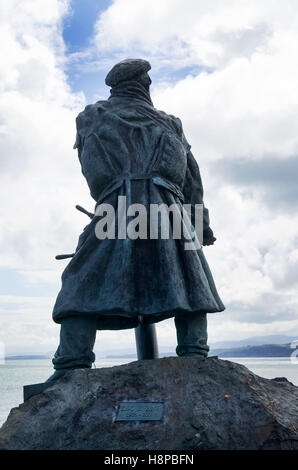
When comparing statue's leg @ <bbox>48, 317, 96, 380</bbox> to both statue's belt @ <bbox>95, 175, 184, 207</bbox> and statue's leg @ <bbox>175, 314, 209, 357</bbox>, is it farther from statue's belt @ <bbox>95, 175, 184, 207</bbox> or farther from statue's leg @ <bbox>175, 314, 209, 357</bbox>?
statue's belt @ <bbox>95, 175, 184, 207</bbox>

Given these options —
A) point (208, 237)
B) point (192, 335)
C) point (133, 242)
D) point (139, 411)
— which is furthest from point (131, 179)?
point (139, 411)

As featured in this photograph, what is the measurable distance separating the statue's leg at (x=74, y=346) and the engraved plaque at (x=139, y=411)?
65 cm

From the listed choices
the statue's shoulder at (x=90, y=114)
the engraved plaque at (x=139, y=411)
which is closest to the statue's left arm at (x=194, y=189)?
the statue's shoulder at (x=90, y=114)

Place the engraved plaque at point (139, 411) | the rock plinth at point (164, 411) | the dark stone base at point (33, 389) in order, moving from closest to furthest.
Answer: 1. the rock plinth at point (164, 411)
2. the engraved plaque at point (139, 411)
3. the dark stone base at point (33, 389)

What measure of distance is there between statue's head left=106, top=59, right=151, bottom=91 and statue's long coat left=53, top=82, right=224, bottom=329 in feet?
0.25

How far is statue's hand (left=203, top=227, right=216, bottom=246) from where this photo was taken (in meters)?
5.64

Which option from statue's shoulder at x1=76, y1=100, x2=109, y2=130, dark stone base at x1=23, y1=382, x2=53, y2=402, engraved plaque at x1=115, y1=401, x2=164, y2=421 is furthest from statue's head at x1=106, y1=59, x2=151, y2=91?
engraved plaque at x1=115, y1=401, x2=164, y2=421

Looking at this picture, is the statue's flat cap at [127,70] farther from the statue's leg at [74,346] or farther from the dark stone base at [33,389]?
the dark stone base at [33,389]

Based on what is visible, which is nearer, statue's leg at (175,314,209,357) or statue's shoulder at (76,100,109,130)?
statue's leg at (175,314,209,357)

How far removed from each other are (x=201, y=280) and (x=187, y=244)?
0.30 m

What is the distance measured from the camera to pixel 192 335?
4.70 metres

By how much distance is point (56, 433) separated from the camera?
12.9ft

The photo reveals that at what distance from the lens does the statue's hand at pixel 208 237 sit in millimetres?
5641

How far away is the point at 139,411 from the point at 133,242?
131 cm
